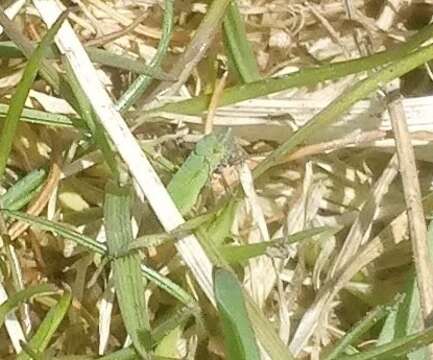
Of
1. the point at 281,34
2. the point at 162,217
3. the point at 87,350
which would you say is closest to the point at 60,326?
the point at 87,350

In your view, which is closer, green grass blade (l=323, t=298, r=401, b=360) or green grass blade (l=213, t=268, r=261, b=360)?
green grass blade (l=213, t=268, r=261, b=360)

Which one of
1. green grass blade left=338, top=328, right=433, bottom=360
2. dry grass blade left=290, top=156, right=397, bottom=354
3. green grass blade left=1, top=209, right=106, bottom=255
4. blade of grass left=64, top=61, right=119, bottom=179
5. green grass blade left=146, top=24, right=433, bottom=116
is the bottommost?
green grass blade left=338, top=328, right=433, bottom=360

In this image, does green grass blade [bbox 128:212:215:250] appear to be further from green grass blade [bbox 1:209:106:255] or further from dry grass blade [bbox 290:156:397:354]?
dry grass blade [bbox 290:156:397:354]

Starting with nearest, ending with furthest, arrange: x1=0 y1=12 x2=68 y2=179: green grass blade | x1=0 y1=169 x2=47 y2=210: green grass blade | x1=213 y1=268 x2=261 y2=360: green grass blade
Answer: x1=213 y1=268 x2=261 y2=360: green grass blade < x1=0 y1=12 x2=68 y2=179: green grass blade < x1=0 y1=169 x2=47 y2=210: green grass blade

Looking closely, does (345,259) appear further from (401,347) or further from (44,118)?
(44,118)

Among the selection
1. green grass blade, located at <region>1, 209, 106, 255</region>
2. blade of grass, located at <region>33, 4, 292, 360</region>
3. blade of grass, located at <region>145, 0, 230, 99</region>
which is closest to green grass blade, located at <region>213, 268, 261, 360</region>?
blade of grass, located at <region>33, 4, 292, 360</region>

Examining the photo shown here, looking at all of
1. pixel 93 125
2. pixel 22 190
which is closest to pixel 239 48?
pixel 93 125

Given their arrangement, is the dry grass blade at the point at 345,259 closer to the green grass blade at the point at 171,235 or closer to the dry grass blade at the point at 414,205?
the dry grass blade at the point at 414,205
